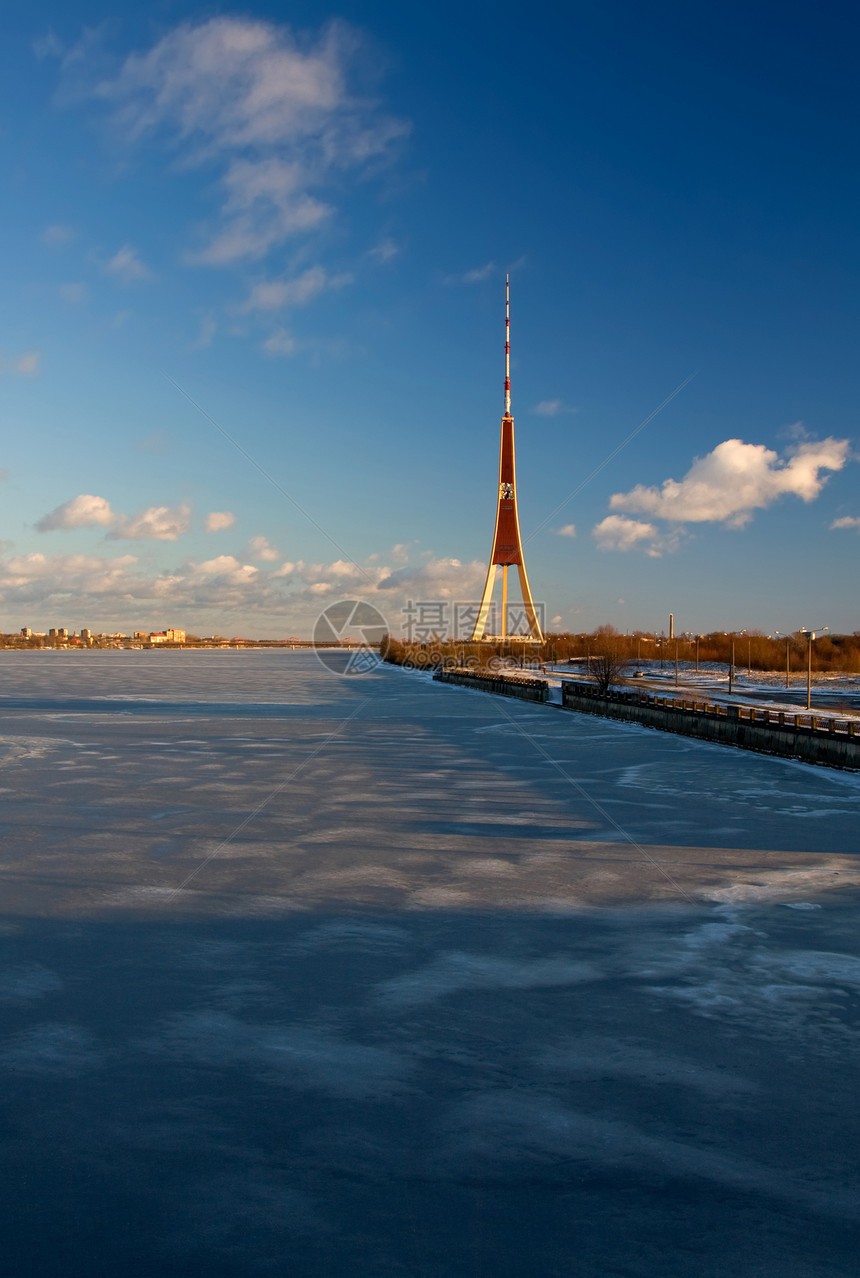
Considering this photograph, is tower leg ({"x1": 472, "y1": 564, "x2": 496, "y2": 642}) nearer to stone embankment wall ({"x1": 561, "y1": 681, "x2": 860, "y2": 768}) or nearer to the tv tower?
the tv tower

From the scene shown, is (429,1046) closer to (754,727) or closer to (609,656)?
(754,727)

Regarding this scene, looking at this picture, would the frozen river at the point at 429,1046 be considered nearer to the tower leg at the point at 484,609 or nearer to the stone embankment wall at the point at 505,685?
the stone embankment wall at the point at 505,685

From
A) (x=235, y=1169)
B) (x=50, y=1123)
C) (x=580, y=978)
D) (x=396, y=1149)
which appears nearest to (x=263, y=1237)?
(x=235, y=1169)

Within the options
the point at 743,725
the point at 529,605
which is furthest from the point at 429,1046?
the point at 529,605

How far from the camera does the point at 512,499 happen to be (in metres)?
116

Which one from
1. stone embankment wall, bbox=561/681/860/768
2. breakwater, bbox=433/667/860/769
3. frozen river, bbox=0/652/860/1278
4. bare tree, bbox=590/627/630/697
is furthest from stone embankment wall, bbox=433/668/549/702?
frozen river, bbox=0/652/860/1278

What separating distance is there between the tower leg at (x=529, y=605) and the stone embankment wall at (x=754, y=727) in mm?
75337

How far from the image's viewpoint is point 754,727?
80.1ft

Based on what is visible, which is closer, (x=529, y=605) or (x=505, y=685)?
(x=505, y=685)

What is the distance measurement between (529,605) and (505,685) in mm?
61122

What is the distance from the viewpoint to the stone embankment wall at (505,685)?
48.0 meters

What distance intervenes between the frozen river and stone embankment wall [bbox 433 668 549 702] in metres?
34.8

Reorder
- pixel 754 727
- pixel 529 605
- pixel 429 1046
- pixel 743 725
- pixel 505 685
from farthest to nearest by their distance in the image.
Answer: pixel 529 605 < pixel 505 685 < pixel 743 725 < pixel 754 727 < pixel 429 1046

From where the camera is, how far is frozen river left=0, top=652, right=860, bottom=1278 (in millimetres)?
3750
